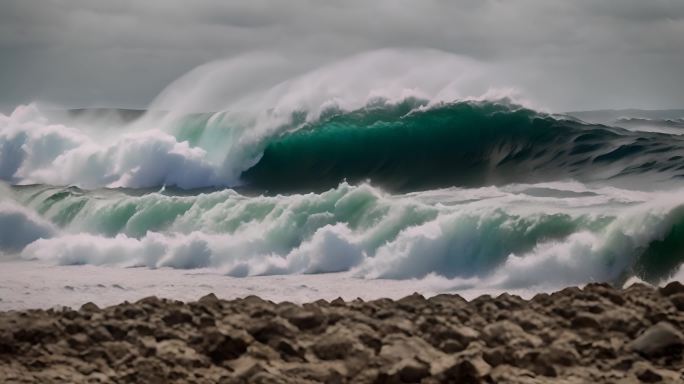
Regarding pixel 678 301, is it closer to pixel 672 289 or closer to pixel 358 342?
pixel 672 289

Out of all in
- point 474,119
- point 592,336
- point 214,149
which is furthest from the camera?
point 214,149

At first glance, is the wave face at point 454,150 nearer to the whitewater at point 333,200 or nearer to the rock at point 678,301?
the whitewater at point 333,200

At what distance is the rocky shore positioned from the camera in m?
4.47

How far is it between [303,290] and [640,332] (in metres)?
6.15

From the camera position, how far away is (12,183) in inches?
1014

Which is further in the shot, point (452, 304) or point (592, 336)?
point (452, 304)

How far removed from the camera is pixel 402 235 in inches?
487

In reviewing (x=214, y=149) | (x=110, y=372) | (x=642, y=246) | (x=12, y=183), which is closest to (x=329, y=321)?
(x=110, y=372)

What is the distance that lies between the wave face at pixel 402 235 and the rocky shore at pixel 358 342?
A: 514cm

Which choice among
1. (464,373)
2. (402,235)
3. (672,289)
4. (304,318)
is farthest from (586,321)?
(402,235)

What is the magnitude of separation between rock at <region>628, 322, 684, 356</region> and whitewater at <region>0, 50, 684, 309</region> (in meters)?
5.26

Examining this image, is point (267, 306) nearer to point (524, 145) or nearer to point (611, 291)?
point (611, 291)

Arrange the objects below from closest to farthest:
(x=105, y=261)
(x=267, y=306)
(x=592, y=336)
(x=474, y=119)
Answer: (x=592, y=336), (x=267, y=306), (x=105, y=261), (x=474, y=119)

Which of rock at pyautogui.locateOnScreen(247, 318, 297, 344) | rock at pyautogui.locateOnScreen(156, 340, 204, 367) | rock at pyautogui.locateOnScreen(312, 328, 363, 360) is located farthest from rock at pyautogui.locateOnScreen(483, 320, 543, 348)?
rock at pyautogui.locateOnScreen(156, 340, 204, 367)
